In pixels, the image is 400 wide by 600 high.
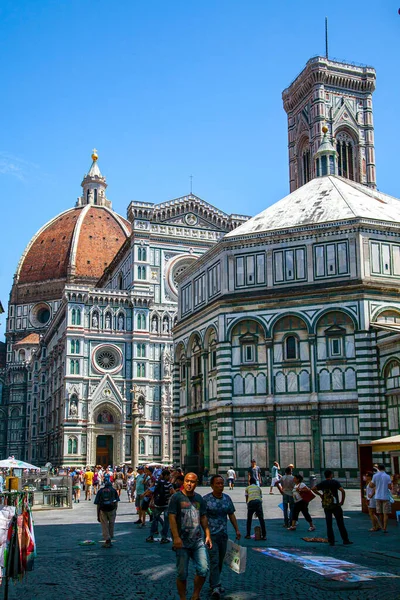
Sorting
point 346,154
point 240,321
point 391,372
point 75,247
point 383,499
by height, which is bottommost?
point 383,499

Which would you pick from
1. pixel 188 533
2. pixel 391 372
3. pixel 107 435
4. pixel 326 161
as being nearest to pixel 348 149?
pixel 326 161

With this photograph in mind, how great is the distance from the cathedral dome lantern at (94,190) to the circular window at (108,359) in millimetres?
65320

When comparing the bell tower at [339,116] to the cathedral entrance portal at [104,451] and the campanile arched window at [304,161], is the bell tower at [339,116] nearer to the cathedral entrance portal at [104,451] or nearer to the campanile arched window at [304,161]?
the campanile arched window at [304,161]

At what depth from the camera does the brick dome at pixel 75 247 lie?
380 ft

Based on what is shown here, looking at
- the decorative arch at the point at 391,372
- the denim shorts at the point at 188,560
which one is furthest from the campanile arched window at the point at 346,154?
the denim shorts at the point at 188,560

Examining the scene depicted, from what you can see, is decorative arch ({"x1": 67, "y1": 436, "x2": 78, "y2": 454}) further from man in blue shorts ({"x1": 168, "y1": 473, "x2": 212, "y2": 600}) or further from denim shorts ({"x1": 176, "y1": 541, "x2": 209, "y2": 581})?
denim shorts ({"x1": 176, "y1": 541, "x2": 209, "y2": 581})

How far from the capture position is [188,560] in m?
8.96

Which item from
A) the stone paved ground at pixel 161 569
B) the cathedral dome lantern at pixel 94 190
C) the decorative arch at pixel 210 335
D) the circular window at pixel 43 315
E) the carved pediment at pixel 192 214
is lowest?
the stone paved ground at pixel 161 569

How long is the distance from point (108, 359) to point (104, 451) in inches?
332

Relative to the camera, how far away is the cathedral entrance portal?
67.3 meters

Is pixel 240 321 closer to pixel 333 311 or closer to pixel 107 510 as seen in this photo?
pixel 333 311

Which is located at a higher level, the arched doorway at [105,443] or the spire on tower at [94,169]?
the spire on tower at [94,169]

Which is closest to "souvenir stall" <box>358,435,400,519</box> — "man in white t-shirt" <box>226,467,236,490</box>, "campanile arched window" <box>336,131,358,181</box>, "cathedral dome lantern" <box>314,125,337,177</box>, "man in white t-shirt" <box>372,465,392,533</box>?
"man in white t-shirt" <box>372,465,392,533</box>

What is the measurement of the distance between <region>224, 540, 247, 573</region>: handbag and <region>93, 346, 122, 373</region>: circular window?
195 feet
